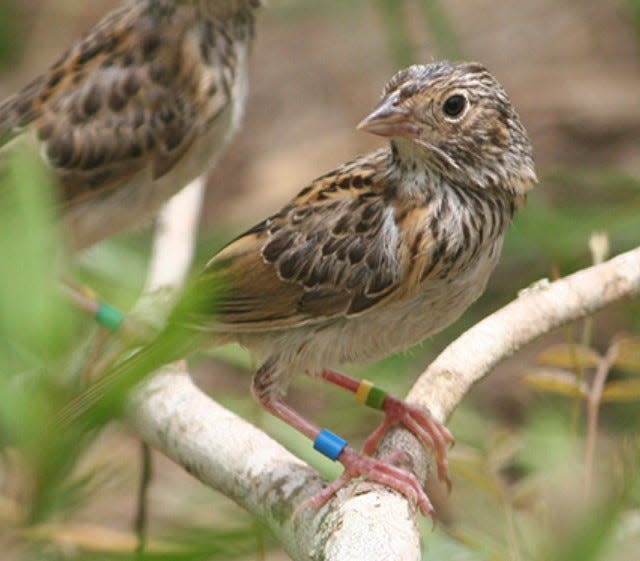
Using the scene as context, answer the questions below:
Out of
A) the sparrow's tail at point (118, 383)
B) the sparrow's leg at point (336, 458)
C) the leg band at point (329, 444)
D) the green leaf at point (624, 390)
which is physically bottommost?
the leg band at point (329, 444)

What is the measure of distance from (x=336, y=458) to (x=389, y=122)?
82 cm

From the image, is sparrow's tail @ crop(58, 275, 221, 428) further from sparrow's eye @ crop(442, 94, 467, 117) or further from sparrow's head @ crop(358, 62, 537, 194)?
sparrow's eye @ crop(442, 94, 467, 117)

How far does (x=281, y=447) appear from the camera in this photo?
113 inches

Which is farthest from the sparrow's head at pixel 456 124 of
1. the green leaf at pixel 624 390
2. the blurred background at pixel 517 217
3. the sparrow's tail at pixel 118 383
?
the sparrow's tail at pixel 118 383

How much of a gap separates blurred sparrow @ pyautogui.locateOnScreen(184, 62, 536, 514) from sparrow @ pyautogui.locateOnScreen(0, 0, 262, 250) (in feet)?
4.64

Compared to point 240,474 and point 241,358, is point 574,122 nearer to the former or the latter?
point 241,358

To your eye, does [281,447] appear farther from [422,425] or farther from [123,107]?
[123,107]

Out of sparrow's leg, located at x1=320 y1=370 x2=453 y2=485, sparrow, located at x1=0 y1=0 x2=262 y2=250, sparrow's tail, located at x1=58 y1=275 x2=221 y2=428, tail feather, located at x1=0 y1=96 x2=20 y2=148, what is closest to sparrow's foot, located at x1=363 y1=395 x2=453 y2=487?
sparrow's leg, located at x1=320 y1=370 x2=453 y2=485

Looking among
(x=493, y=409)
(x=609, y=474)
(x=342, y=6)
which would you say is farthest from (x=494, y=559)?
(x=342, y=6)

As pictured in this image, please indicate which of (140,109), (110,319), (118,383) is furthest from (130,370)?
(140,109)

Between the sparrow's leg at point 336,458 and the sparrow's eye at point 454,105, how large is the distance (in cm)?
78

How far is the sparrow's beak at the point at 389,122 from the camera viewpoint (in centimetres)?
268

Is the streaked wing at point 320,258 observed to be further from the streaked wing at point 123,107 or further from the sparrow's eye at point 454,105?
the streaked wing at point 123,107

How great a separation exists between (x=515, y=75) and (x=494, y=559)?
208 inches
